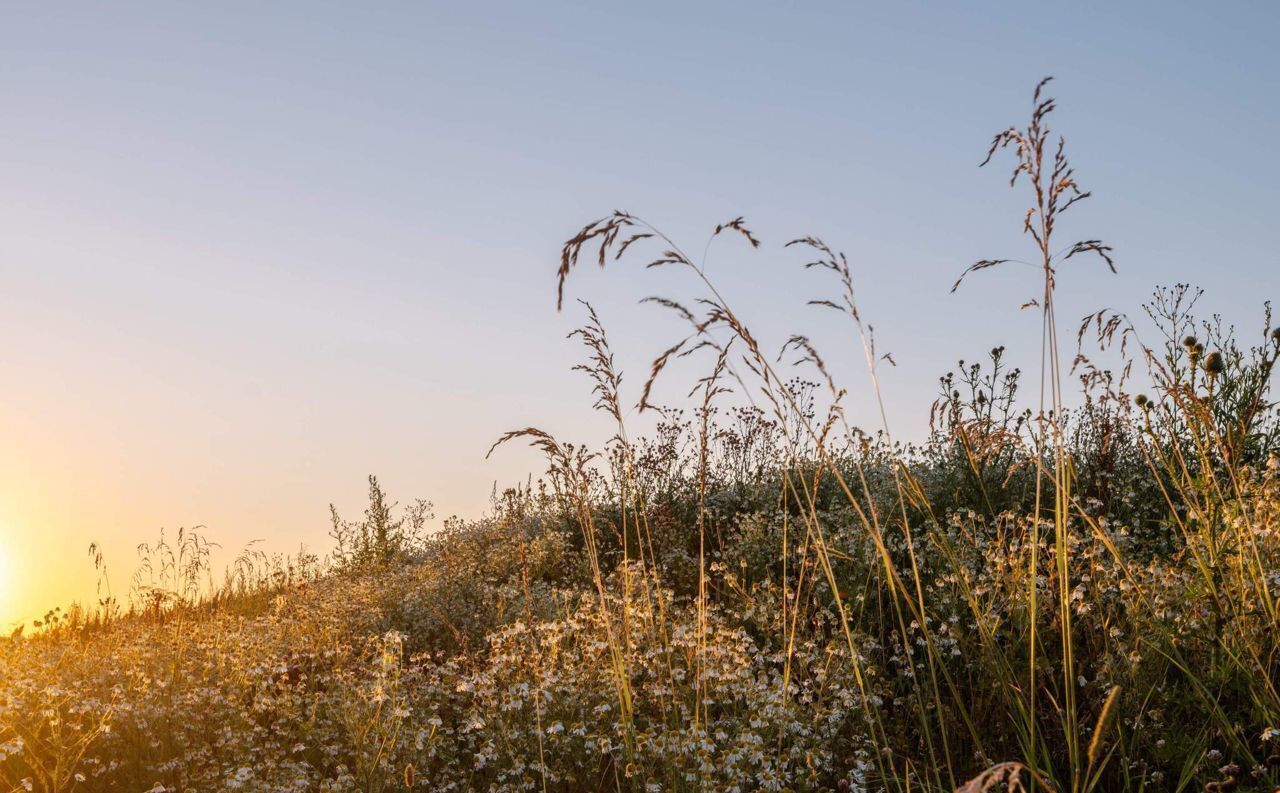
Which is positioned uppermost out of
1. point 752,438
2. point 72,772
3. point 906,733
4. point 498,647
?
point 752,438

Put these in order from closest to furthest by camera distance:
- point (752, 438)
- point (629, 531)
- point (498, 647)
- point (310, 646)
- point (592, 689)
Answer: point (592, 689) → point (498, 647) → point (310, 646) → point (629, 531) → point (752, 438)

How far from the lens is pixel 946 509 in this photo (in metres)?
8.37

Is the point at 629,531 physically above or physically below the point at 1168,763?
above

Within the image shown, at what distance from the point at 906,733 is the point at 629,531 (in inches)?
222

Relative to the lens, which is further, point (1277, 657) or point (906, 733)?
point (906, 733)

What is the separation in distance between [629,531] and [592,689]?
5.30 meters

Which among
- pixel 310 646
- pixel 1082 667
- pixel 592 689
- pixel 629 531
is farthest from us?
pixel 629 531

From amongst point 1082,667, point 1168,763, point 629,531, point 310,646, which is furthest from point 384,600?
point 1168,763

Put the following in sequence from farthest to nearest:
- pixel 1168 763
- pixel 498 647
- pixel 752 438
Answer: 1. pixel 752 438
2. pixel 498 647
3. pixel 1168 763

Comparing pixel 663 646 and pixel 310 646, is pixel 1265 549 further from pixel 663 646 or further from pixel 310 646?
pixel 310 646

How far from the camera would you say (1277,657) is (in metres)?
3.91

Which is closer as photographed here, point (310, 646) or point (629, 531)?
point (310, 646)

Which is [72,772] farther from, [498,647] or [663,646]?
[663,646]

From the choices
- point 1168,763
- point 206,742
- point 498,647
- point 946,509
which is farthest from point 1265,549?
point 206,742
